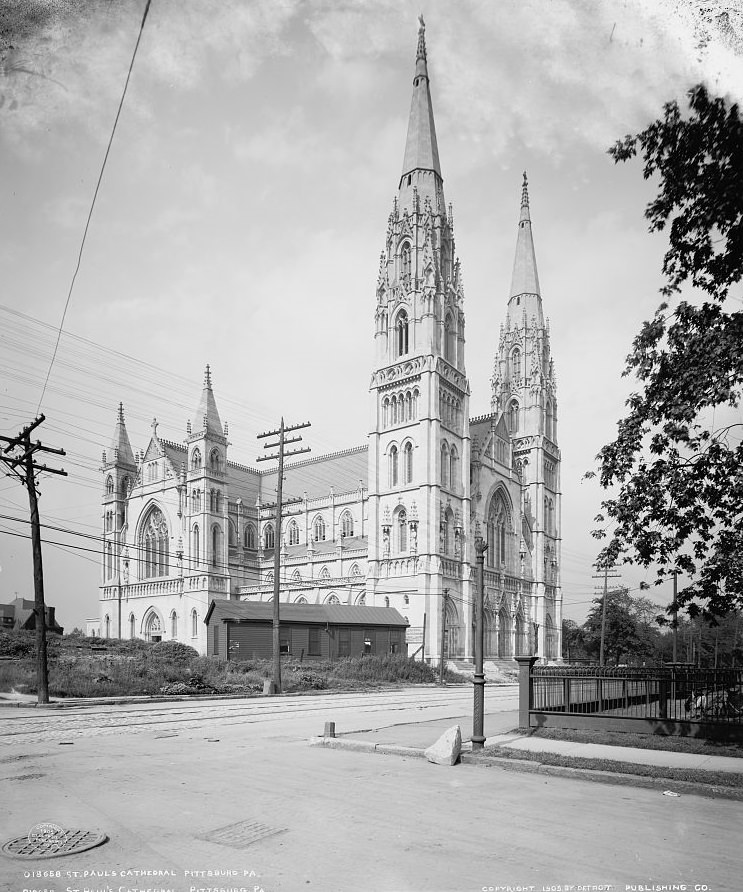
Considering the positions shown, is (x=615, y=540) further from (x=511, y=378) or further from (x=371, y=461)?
(x=511, y=378)

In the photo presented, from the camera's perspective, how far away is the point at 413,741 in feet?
46.6

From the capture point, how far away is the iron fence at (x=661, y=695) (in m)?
14.8

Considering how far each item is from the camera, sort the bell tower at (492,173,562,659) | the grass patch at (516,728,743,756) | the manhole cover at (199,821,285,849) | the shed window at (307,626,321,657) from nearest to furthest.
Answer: the manhole cover at (199,821,285,849), the grass patch at (516,728,743,756), the shed window at (307,626,321,657), the bell tower at (492,173,562,659)

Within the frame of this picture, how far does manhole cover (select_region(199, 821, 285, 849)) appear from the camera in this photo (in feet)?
22.6

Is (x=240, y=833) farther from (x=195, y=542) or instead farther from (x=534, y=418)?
(x=534, y=418)

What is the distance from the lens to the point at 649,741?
14.5 metres

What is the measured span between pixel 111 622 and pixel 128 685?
154 feet

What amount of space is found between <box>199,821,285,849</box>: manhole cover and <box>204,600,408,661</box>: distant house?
36690mm

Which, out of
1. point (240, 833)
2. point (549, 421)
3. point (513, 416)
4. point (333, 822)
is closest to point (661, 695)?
point (333, 822)

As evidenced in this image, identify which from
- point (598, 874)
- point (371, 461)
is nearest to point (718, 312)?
point (598, 874)

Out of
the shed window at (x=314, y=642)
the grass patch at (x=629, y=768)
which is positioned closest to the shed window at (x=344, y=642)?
the shed window at (x=314, y=642)

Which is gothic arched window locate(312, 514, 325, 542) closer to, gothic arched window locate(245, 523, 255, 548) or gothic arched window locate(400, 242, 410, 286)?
gothic arched window locate(245, 523, 255, 548)

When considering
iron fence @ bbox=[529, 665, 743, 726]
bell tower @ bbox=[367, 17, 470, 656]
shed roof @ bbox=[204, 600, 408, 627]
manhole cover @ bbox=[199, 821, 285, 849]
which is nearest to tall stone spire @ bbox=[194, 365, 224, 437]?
bell tower @ bbox=[367, 17, 470, 656]

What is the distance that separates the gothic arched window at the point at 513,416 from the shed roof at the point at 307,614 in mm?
30637
